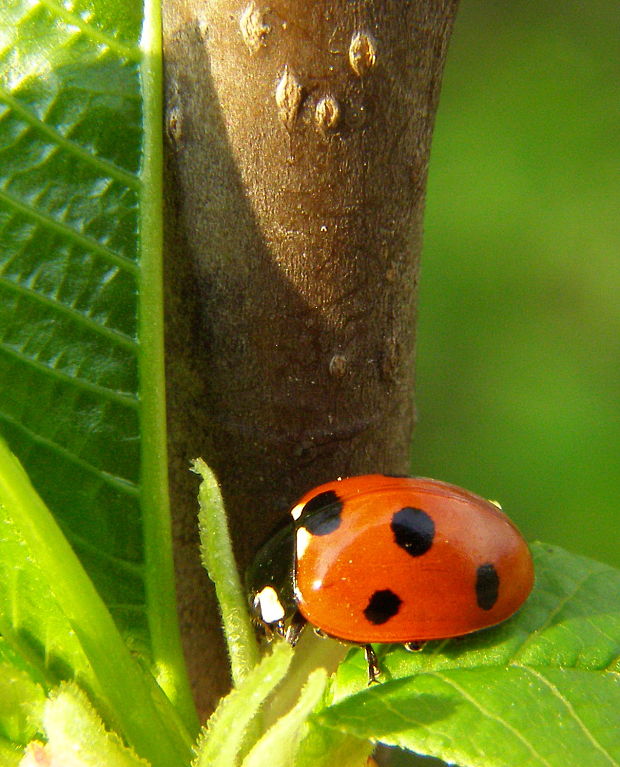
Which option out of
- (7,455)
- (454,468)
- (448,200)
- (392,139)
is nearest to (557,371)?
(454,468)

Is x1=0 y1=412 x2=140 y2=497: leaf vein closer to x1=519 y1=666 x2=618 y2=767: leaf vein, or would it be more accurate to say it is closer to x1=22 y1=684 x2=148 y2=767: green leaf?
x1=22 y1=684 x2=148 y2=767: green leaf

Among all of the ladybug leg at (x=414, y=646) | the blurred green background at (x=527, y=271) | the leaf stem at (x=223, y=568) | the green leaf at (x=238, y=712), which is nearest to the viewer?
the green leaf at (x=238, y=712)

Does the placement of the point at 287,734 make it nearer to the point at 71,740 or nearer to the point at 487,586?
the point at 71,740

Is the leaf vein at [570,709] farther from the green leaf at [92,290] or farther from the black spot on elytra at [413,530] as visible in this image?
the green leaf at [92,290]

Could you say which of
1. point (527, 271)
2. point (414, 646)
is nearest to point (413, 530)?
point (414, 646)

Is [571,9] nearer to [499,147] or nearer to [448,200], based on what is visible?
[499,147]

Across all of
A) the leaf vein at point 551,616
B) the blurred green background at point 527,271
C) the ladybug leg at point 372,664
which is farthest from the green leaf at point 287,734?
the blurred green background at point 527,271

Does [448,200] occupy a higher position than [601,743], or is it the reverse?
[448,200]

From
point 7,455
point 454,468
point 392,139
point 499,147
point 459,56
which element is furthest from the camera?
point 459,56
